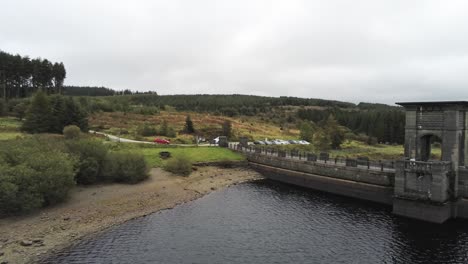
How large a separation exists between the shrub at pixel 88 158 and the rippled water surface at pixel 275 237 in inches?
490

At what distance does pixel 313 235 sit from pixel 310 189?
19293 millimetres

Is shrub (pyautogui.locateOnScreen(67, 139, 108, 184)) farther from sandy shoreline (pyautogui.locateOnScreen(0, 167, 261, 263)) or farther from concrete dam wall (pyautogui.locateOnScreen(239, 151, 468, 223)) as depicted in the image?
concrete dam wall (pyautogui.locateOnScreen(239, 151, 468, 223))

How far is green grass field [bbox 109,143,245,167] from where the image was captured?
5997 cm

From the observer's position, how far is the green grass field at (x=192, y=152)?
5997 centimetres

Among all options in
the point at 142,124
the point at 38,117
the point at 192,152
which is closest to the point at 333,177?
the point at 192,152

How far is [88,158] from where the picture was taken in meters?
44.6

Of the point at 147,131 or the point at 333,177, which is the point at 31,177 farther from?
the point at 147,131

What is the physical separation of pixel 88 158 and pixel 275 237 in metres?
26.1

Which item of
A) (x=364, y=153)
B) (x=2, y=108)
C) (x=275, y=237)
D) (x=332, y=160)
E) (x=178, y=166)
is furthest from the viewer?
(x=2, y=108)

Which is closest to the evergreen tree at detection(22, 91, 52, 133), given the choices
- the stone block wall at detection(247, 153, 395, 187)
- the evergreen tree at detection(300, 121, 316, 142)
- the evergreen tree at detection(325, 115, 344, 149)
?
the stone block wall at detection(247, 153, 395, 187)

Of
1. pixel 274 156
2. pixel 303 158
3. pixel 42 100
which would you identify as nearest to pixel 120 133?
pixel 42 100

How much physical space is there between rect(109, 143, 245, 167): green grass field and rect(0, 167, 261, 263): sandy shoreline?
6.30 m

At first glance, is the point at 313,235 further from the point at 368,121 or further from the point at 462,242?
the point at 368,121

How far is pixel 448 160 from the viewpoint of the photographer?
3528cm
